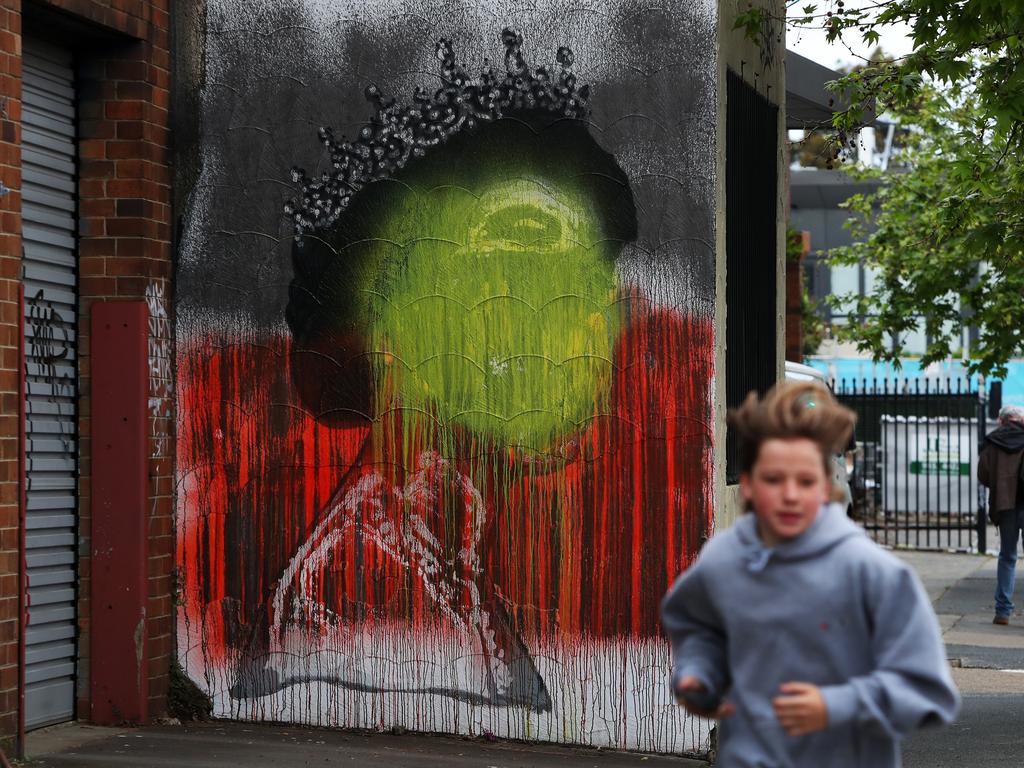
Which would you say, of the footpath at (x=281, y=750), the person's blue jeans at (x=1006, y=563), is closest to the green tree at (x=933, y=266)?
the person's blue jeans at (x=1006, y=563)

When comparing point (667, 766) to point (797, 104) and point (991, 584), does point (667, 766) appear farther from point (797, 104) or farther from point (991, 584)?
point (991, 584)

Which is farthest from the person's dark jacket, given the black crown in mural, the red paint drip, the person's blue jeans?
the black crown in mural

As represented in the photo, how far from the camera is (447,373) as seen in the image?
7586mm

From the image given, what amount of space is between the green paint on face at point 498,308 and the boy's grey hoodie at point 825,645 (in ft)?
13.7

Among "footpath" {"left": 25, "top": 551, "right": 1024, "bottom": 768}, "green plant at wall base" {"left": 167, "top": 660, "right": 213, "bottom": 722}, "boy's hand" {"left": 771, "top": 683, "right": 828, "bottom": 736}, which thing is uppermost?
"boy's hand" {"left": 771, "top": 683, "right": 828, "bottom": 736}

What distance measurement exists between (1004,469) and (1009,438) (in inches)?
11.8

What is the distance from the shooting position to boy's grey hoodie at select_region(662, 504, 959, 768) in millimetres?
2992

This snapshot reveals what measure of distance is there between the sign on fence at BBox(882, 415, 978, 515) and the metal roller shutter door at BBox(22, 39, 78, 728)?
53.0 feet

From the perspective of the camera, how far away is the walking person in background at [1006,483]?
13.6 meters

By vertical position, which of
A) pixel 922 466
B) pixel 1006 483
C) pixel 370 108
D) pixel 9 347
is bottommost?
pixel 922 466

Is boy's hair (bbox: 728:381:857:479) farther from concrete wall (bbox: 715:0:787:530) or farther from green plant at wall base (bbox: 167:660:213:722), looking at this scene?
green plant at wall base (bbox: 167:660:213:722)

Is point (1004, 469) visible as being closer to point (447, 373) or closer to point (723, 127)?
point (723, 127)

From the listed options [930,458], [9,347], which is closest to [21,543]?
[9,347]

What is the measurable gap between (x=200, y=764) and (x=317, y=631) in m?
1.05
